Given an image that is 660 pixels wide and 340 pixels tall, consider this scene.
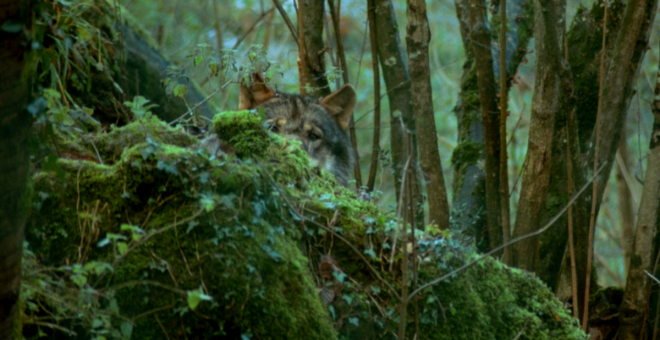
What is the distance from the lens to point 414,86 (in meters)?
6.15

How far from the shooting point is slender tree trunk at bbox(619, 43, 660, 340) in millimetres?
5332

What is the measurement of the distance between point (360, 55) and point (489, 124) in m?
3.48

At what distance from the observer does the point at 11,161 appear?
2076 mm

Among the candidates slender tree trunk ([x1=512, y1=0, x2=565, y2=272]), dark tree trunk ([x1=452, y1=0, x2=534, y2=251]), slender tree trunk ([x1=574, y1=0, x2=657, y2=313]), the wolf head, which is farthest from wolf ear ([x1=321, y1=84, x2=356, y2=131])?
slender tree trunk ([x1=574, y1=0, x2=657, y2=313])

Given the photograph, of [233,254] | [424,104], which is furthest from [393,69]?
[233,254]

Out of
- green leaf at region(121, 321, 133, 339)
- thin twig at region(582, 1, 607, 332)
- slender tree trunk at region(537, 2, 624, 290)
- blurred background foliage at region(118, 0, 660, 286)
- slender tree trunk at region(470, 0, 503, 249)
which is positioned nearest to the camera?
green leaf at region(121, 321, 133, 339)

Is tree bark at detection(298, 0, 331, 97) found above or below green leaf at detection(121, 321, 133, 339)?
above

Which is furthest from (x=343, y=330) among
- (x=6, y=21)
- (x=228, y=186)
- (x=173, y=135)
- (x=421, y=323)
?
(x=6, y=21)

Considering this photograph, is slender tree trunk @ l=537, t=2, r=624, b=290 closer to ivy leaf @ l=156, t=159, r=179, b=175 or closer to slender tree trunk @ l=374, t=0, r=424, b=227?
slender tree trunk @ l=374, t=0, r=424, b=227

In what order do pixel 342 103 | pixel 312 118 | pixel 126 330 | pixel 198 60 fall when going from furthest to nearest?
pixel 342 103 → pixel 312 118 → pixel 198 60 → pixel 126 330

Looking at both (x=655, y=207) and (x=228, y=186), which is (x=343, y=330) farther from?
(x=655, y=207)

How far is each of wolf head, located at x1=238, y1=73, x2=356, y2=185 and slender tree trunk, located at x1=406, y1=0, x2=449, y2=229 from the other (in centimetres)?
122

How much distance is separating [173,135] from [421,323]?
1788mm

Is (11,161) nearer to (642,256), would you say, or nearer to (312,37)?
(642,256)
